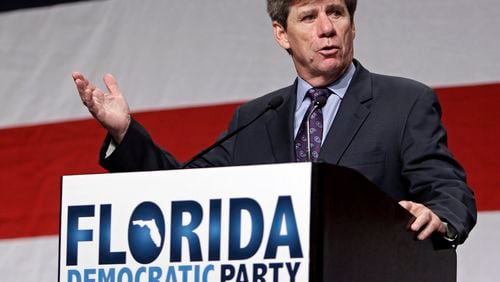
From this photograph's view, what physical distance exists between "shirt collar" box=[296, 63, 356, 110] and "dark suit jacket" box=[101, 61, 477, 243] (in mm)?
16

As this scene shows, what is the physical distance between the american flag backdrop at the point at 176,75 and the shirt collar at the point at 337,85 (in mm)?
933

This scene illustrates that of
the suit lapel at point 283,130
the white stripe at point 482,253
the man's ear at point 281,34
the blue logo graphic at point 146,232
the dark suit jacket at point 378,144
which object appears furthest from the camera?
the white stripe at point 482,253

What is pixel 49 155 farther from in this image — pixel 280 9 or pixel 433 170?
pixel 433 170

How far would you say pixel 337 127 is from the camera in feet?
7.48

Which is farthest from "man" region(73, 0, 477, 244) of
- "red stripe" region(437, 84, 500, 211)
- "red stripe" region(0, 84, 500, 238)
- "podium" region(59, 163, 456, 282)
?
"red stripe" region(0, 84, 500, 238)

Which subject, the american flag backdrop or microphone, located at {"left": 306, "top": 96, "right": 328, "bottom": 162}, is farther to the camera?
the american flag backdrop

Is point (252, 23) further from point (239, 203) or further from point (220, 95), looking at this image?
point (239, 203)

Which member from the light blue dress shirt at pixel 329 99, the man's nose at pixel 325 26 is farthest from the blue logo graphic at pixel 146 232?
the man's nose at pixel 325 26

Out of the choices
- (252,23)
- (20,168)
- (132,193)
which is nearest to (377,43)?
(252,23)

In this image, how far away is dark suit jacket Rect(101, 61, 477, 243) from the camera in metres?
2.23

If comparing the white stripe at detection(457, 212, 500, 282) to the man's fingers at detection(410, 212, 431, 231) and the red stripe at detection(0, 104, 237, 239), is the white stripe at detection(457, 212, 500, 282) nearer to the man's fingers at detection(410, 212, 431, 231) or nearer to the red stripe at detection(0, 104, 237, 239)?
the red stripe at detection(0, 104, 237, 239)

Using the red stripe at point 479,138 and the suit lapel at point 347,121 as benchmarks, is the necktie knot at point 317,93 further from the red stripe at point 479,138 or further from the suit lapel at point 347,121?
the red stripe at point 479,138

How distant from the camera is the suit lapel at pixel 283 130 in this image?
2.34m

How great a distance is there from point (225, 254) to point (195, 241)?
0.06 meters
